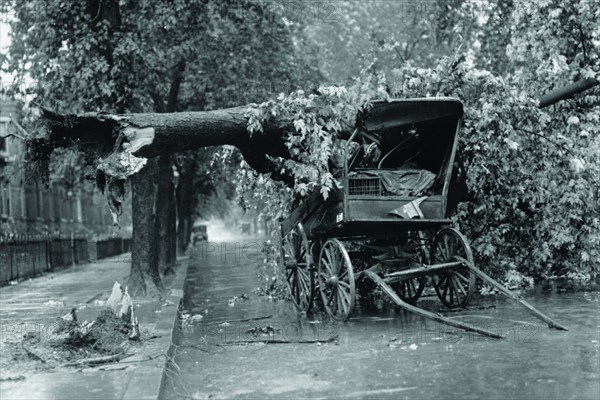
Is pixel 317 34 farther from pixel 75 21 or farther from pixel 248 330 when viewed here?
pixel 248 330

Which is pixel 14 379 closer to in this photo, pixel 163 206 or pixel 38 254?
pixel 163 206

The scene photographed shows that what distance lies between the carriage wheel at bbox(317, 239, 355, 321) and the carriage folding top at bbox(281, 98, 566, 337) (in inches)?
0.6

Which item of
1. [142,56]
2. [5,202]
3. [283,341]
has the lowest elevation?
[283,341]

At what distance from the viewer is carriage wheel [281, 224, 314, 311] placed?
11.8 metres

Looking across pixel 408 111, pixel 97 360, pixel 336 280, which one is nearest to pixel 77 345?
pixel 97 360

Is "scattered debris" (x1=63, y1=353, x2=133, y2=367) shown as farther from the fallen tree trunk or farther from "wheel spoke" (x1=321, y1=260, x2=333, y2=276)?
"wheel spoke" (x1=321, y1=260, x2=333, y2=276)

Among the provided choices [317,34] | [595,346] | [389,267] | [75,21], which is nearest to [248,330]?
[389,267]

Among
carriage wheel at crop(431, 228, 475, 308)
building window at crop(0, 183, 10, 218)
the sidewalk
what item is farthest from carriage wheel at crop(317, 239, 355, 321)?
building window at crop(0, 183, 10, 218)

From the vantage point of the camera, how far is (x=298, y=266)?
1251 centimetres

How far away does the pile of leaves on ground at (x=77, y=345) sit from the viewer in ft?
24.8

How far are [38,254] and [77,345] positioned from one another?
16686 mm

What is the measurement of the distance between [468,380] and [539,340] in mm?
2246

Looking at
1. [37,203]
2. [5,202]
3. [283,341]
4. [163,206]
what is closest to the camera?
[283,341]

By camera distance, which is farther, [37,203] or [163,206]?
[37,203]
